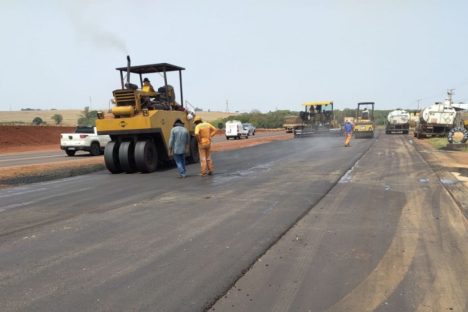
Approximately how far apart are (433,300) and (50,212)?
21.2 ft

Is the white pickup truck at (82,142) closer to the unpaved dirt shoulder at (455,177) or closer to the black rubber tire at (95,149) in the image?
the black rubber tire at (95,149)

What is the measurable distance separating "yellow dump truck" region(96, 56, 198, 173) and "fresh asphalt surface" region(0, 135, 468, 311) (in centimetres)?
386

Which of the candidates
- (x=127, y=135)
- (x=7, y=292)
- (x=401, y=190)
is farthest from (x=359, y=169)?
(x=7, y=292)

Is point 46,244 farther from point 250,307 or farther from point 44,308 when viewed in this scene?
point 250,307

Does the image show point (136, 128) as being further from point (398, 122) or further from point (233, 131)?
point (398, 122)

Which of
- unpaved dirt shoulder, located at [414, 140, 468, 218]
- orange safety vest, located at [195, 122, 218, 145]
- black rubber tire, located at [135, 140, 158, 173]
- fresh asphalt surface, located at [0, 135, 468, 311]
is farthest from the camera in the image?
black rubber tire, located at [135, 140, 158, 173]

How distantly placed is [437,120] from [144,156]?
96.1ft

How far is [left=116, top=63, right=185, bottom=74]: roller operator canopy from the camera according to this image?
51.5ft

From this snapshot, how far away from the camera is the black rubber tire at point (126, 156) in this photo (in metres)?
14.4

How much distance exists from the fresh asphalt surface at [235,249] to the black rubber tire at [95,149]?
49.0 feet

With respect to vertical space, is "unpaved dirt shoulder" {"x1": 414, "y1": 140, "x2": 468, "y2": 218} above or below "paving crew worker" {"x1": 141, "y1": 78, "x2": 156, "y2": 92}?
below

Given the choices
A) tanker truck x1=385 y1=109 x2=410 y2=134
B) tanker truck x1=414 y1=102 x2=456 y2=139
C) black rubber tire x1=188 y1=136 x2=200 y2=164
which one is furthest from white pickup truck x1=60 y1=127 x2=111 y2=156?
tanker truck x1=385 y1=109 x2=410 y2=134

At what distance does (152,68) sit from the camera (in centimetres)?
1588

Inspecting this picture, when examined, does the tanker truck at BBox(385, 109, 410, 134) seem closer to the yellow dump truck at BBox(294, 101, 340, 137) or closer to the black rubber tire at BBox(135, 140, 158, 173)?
the yellow dump truck at BBox(294, 101, 340, 137)
